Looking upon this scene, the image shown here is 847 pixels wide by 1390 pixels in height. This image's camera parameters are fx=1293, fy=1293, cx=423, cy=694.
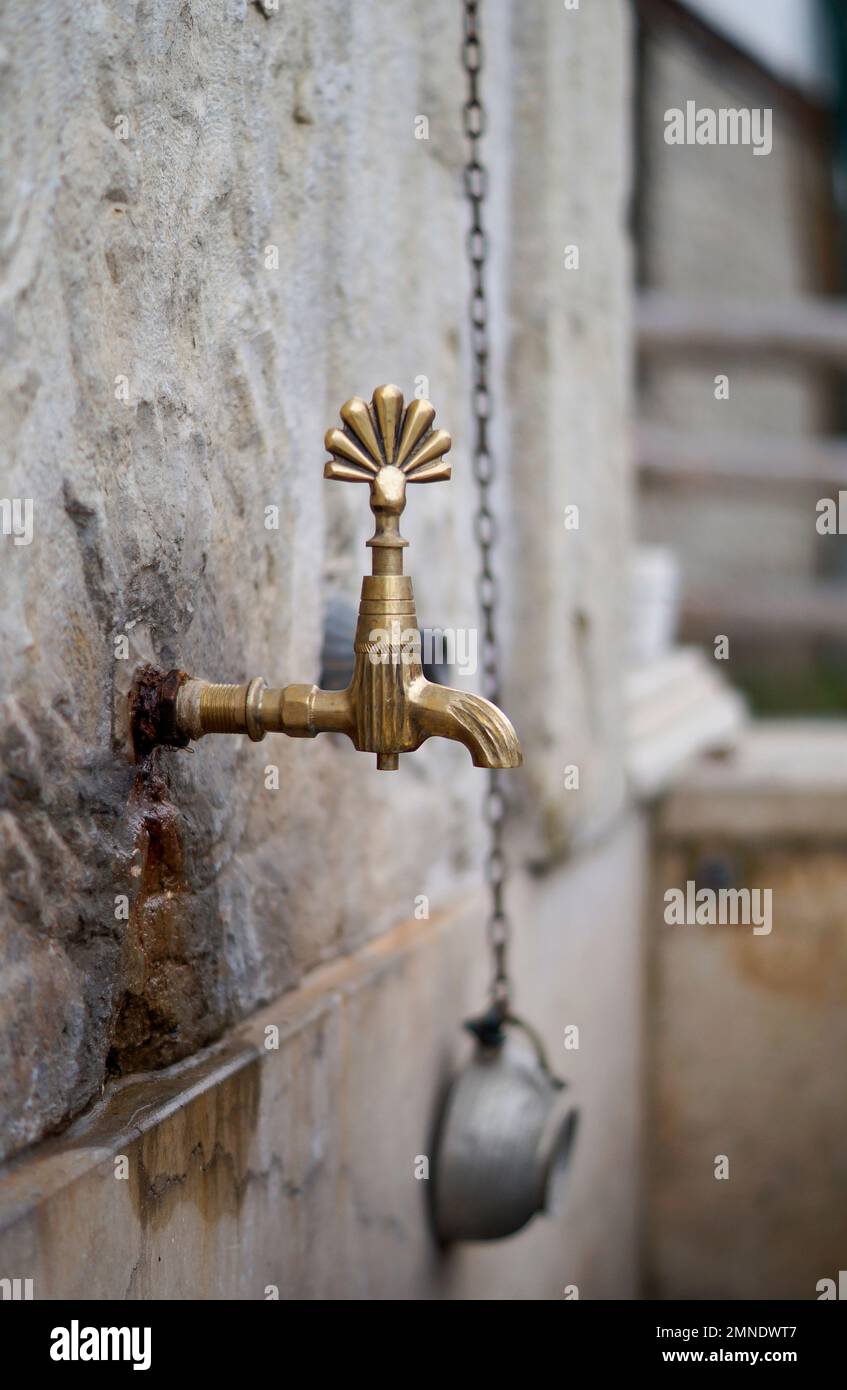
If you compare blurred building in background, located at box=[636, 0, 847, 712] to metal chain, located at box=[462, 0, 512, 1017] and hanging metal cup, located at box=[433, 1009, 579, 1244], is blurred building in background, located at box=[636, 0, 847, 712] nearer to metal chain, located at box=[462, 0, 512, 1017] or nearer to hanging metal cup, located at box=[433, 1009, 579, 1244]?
metal chain, located at box=[462, 0, 512, 1017]

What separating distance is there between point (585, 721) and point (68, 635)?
1.24 m

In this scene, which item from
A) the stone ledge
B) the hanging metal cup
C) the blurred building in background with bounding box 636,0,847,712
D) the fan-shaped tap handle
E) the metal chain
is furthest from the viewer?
the blurred building in background with bounding box 636,0,847,712

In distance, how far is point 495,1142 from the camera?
4.69 feet

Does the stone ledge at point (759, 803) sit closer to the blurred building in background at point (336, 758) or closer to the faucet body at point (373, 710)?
the blurred building in background at point (336, 758)

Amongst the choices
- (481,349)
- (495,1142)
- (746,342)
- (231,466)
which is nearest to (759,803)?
(495,1142)

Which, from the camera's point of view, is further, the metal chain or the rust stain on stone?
the metal chain

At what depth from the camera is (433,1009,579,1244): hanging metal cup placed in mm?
1435

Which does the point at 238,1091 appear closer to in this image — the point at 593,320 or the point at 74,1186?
the point at 74,1186

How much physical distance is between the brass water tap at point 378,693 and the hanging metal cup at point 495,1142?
656 millimetres

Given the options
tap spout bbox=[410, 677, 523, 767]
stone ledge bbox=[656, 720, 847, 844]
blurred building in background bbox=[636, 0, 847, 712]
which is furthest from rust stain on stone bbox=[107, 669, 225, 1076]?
blurred building in background bbox=[636, 0, 847, 712]

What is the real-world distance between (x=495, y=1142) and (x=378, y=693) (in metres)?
0.71

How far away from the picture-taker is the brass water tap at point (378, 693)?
3.04 ft

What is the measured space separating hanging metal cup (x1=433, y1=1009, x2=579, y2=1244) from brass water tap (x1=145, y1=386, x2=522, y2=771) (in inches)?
25.8
